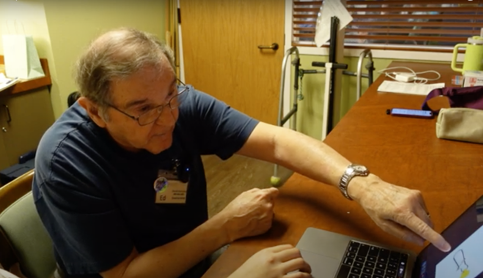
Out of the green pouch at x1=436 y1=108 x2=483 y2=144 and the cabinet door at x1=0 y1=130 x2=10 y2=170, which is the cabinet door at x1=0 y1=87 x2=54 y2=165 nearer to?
the cabinet door at x1=0 y1=130 x2=10 y2=170

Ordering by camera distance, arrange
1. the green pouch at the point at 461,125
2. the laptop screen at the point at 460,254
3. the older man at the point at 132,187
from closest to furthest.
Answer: the laptop screen at the point at 460,254, the older man at the point at 132,187, the green pouch at the point at 461,125

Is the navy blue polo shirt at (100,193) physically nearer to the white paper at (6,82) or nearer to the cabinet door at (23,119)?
the white paper at (6,82)

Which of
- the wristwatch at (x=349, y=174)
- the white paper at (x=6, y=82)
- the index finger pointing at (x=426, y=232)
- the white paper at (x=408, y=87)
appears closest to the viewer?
the index finger pointing at (x=426, y=232)

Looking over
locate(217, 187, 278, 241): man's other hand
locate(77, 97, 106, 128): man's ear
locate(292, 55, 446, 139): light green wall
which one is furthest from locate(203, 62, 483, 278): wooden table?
locate(292, 55, 446, 139): light green wall

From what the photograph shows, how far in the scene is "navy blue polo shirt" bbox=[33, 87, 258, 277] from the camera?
87 centimetres

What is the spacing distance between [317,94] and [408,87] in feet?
4.42

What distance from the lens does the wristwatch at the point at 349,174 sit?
0.95 meters

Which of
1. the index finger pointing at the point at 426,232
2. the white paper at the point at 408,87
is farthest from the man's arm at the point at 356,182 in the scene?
the white paper at the point at 408,87

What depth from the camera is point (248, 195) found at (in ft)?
3.17

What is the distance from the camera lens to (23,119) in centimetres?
274

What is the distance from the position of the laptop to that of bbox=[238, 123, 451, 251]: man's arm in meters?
0.03

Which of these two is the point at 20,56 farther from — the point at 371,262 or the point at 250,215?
the point at 371,262

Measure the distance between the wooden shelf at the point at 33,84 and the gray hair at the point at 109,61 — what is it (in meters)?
2.02

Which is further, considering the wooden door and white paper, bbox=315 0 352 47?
the wooden door
